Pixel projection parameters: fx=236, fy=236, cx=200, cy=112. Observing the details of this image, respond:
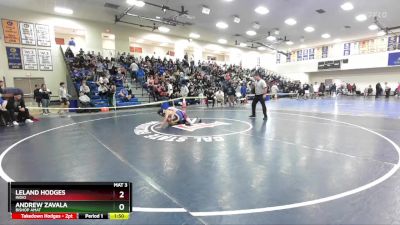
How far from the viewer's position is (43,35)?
15422mm

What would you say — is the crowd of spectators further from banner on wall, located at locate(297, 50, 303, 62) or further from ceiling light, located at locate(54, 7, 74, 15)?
banner on wall, located at locate(297, 50, 303, 62)

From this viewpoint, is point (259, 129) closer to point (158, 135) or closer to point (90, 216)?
point (158, 135)

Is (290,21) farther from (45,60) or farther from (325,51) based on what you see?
(45,60)

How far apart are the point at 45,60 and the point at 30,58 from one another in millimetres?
826

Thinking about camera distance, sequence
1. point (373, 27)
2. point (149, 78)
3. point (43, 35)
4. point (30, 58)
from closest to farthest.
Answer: point (30, 58) → point (43, 35) → point (149, 78) → point (373, 27)

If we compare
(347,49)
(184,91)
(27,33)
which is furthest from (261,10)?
(347,49)

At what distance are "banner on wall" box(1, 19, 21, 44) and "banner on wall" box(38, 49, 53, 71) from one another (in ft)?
4.25

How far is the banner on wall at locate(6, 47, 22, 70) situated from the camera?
14209mm

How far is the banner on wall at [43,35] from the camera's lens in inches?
599

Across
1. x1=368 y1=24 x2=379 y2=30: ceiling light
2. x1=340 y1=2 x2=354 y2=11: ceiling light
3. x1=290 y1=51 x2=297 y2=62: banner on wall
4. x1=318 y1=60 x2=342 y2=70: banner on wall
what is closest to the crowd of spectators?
x1=318 y1=60 x2=342 y2=70: banner on wall

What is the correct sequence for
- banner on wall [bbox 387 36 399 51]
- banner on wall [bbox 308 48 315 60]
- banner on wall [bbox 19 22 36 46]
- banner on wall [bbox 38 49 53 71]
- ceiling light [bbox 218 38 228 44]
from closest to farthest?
banner on wall [bbox 19 22 36 46], banner on wall [bbox 38 49 53 71], banner on wall [bbox 387 36 399 51], ceiling light [bbox 218 38 228 44], banner on wall [bbox 308 48 315 60]

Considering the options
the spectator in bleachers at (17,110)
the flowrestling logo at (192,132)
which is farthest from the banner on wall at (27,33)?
the flowrestling logo at (192,132)
